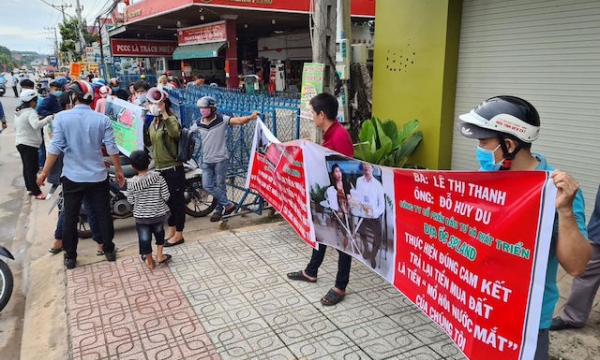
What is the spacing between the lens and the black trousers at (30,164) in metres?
7.54

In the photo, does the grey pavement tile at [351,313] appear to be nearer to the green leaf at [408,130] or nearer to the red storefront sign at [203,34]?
the green leaf at [408,130]

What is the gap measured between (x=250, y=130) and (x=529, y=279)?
5.16 metres

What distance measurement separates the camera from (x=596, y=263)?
Answer: 3.26 metres

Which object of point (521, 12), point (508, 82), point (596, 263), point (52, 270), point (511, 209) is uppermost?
point (521, 12)

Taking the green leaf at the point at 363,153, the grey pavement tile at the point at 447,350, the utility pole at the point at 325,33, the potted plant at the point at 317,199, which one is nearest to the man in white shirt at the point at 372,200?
the potted plant at the point at 317,199

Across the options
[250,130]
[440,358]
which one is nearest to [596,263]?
[440,358]

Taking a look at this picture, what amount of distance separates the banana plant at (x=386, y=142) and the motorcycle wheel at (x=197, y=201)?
8.46ft

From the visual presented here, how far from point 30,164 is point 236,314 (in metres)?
A: 6.03

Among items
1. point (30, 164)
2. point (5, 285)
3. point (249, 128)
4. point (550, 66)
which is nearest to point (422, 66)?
point (550, 66)

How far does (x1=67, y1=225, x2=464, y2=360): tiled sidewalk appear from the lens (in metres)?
3.23

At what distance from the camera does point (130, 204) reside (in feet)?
19.7

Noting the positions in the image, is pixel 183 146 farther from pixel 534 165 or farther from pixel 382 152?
pixel 534 165

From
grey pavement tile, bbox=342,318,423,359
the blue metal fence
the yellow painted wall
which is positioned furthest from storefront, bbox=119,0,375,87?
grey pavement tile, bbox=342,318,423,359

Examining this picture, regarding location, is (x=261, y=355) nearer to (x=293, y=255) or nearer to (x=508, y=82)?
(x=293, y=255)
